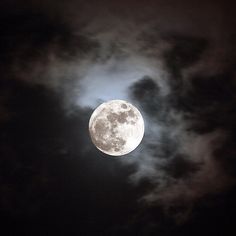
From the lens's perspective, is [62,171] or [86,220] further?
[86,220]

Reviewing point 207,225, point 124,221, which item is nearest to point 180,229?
point 207,225

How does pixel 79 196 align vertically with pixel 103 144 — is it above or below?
above

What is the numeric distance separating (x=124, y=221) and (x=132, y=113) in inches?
415

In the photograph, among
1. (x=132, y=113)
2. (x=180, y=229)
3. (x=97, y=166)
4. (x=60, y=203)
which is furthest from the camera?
(x=180, y=229)

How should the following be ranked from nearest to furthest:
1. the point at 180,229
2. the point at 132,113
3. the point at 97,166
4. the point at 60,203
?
1. the point at 132,113
2. the point at 97,166
3. the point at 60,203
4. the point at 180,229

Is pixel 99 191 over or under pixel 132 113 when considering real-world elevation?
over

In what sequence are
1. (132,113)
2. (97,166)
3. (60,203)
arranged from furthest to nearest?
(60,203) → (97,166) → (132,113)

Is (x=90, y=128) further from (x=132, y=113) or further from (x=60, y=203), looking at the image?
Answer: (x=60, y=203)

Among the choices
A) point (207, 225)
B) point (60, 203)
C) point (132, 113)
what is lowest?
point (207, 225)

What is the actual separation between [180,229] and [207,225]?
183 cm

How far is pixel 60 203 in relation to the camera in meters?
19.9

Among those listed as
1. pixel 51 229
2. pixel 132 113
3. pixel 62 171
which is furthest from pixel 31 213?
pixel 132 113

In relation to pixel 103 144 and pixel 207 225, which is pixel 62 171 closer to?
pixel 103 144

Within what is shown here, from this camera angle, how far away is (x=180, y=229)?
841 inches
